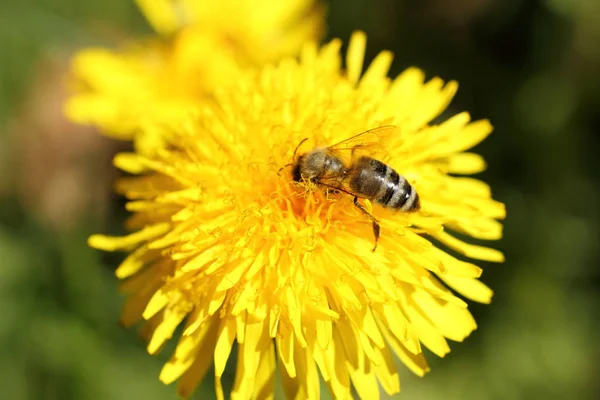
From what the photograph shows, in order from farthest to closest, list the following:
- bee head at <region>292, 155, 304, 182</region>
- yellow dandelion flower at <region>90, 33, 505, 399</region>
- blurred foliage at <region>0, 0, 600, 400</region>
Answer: blurred foliage at <region>0, 0, 600, 400</region> < bee head at <region>292, 155, 304, 182</region> < yellow dandelion flower at <region>90, 33, 505, 399</region>

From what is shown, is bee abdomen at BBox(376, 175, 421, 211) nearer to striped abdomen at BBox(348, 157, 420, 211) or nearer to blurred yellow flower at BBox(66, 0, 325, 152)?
striped abdomen at BBox(348, 157, 420, 211)

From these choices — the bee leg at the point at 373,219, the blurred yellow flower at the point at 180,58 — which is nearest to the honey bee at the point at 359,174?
the bee leg at the point at 373,219

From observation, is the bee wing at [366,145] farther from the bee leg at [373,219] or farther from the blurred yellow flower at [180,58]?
the blurred yellow flower at [180,58]

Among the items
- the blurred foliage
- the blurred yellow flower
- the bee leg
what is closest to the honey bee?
the bee leg

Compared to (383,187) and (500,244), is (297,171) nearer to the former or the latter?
(383,187)

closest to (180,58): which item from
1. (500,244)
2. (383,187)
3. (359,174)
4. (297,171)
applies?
(297,171)

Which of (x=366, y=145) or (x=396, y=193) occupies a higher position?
(x=366, y=145)
